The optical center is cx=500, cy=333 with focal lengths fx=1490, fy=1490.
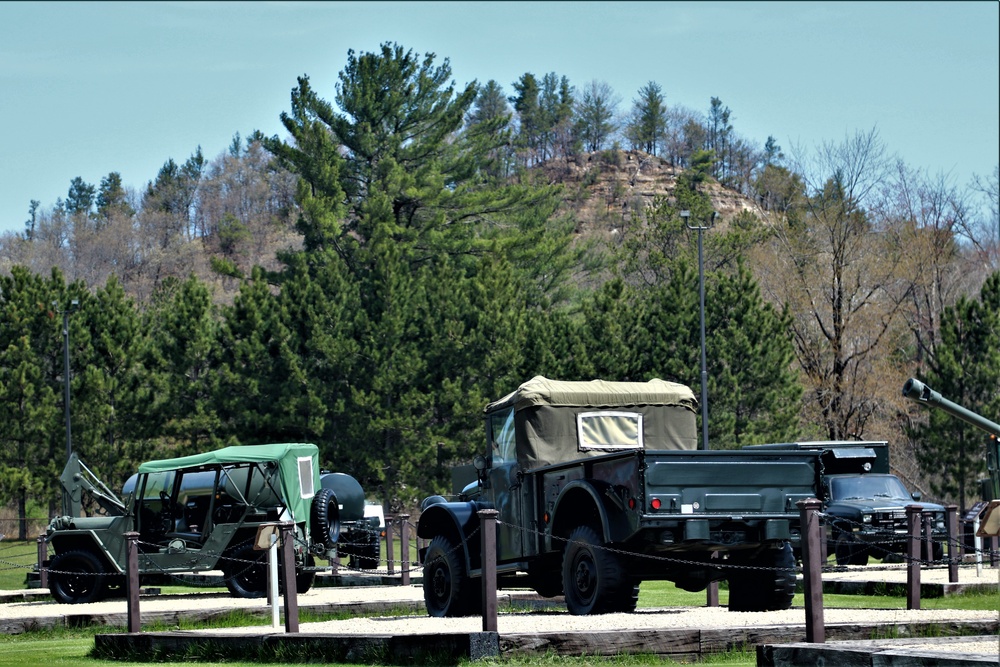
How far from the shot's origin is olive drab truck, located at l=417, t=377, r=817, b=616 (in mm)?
13961

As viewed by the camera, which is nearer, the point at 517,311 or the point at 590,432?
the point at 590,432

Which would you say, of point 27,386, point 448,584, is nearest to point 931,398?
point 448,584

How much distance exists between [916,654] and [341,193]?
153 feet

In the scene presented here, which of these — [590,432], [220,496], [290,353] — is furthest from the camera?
[290,353]

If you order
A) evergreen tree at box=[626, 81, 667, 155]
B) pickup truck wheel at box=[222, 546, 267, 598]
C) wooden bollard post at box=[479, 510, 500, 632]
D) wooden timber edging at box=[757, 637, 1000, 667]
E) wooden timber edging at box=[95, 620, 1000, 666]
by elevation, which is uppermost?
evergreen tree at box=[626, 81, 667, 155]

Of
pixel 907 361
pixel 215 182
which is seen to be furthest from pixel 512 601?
pixel 215 182

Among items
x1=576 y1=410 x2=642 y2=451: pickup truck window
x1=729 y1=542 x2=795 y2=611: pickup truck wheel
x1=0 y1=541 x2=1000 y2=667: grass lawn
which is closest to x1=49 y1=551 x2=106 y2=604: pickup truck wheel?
x1=0 y1=541 x2=1000 y2=667: grass lawn

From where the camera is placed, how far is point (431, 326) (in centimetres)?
4881

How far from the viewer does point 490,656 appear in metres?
11.6

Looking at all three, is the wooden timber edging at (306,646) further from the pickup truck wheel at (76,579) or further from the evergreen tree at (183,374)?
the evergreen tree at (183,374)

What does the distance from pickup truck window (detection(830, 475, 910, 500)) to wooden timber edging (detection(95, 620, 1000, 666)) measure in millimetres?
17505

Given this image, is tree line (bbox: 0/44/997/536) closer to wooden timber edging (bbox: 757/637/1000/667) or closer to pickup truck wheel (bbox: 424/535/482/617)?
pickup truck wheel (bbox: 424/535/482/617)

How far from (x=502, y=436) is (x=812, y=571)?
6073mm

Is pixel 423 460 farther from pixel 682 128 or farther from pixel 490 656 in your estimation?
pixel 682 128
